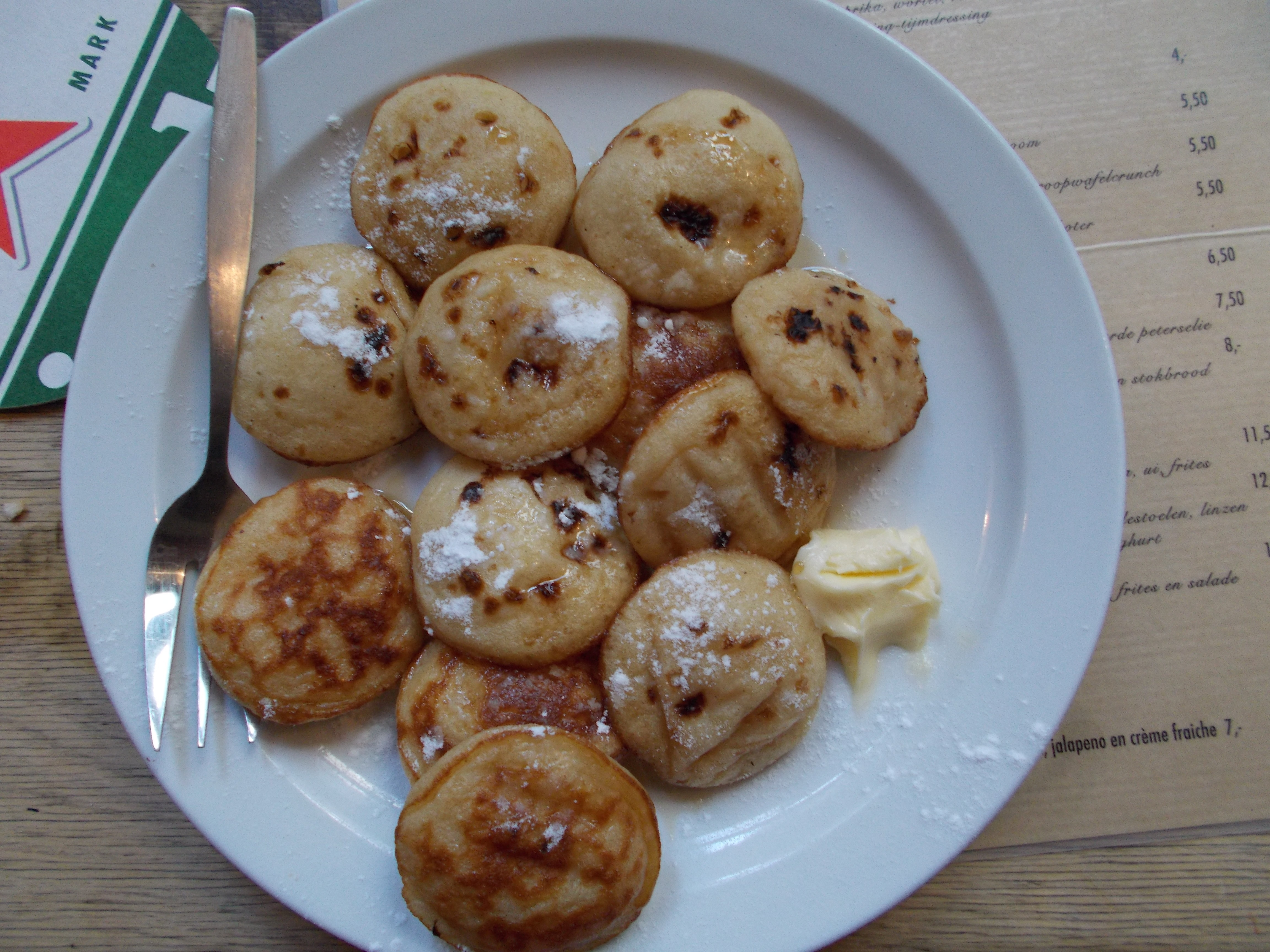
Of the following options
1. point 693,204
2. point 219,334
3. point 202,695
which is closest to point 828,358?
point 693,204

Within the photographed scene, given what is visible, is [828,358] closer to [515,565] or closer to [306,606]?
[515,565]

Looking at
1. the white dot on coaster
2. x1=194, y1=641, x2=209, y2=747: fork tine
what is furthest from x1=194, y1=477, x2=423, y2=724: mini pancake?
the white dot on coaster

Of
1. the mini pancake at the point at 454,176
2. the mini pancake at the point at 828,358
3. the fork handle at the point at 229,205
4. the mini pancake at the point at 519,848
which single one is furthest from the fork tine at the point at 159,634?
the mini pancake at the point at 828,358

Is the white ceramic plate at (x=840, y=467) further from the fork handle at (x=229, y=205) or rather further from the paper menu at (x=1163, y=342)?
the paper menu at (x=1163, y=342)

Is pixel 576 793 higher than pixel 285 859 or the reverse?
higher

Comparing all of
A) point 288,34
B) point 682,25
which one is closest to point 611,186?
point 682,25

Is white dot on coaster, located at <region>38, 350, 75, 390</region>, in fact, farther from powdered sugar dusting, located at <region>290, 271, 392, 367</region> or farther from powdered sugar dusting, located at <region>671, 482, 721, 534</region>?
powdered sugar dusting, located at <region>671, 482, 721, 534</region>

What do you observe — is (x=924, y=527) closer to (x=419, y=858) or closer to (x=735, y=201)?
(x=735, y=201)
